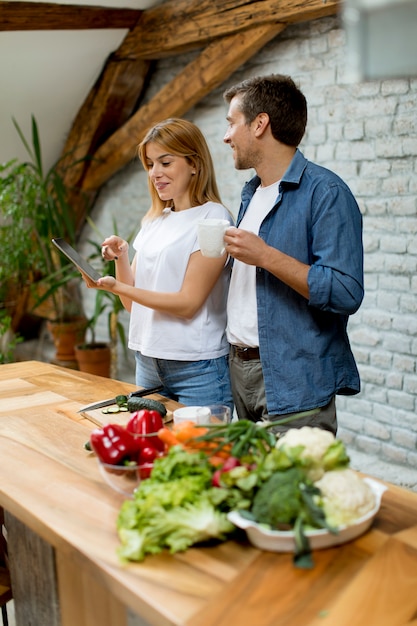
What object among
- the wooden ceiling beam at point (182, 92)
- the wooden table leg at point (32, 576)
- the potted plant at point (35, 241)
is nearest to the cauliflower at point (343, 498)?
the wooden table leg at point (32, 576)

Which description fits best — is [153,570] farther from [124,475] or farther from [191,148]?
[191,148]

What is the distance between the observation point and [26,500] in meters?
1.55

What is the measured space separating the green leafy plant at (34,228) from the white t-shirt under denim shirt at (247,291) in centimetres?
263

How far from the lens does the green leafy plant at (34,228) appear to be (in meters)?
Answer: 4.66

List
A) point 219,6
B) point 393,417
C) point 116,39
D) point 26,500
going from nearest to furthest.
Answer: point 26,500
point 393,417
point 219,6
point 116,39

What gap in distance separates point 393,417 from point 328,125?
153 centimetres

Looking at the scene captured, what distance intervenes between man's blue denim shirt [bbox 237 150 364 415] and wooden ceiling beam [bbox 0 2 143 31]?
2542mm

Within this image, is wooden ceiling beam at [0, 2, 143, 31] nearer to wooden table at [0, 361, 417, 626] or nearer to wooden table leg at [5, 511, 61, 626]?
wooden table at [0, 361, 417, 626]

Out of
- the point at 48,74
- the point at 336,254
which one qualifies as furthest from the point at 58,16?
the point at 336,254

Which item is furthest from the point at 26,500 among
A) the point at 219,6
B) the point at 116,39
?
the point at 116,39

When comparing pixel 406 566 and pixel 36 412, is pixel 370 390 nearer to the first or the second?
pixel 36 412

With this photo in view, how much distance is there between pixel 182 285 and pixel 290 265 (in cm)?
48

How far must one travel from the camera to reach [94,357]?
494cm

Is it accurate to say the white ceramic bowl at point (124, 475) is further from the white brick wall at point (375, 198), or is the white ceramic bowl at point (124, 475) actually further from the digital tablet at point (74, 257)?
the white brick wall at point (375, 198)
